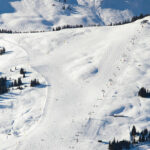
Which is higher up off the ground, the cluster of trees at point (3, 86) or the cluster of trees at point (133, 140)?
the cluster of trees at point (3, 86)

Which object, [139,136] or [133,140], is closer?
[133,140]

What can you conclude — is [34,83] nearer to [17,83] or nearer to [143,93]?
[17,83]

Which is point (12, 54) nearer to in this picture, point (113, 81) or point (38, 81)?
point (38, 81)

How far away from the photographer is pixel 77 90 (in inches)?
3063

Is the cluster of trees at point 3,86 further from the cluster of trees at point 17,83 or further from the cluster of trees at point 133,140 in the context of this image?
the cluster of trees at point 133,140

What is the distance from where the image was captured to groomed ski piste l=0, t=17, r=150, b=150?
6109 cm

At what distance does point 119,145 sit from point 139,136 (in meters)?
4.75

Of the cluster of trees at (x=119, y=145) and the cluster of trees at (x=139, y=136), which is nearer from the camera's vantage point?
the cluster of trees at (x=119, y=145)

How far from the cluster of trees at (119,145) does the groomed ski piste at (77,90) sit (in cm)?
142

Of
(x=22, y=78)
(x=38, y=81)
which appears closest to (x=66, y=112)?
(x=38, y=81)

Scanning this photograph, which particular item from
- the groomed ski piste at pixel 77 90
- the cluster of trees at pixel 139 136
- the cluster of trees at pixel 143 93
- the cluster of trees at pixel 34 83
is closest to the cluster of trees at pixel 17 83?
the groomed ski piste at pixel 77 90

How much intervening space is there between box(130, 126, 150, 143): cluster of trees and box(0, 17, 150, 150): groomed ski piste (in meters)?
1.25

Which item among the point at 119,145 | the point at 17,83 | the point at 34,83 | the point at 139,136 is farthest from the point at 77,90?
the point at 119,145

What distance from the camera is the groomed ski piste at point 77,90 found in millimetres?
61094
